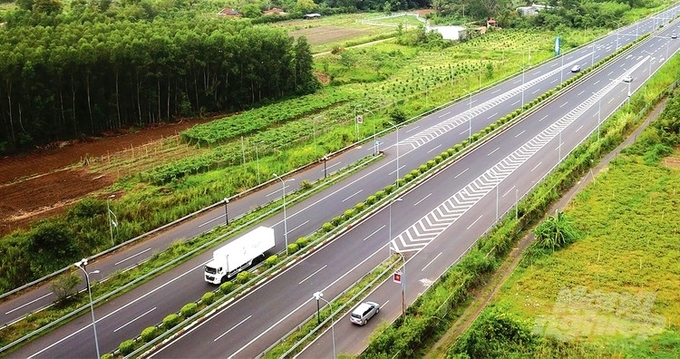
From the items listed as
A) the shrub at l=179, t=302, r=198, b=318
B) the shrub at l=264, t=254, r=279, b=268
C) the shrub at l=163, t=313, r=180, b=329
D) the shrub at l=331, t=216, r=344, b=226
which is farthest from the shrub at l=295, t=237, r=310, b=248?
the shrub at l=163, t=313, r=180, b=329

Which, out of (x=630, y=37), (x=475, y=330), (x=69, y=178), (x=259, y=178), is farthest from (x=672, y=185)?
(x=630, y=37)

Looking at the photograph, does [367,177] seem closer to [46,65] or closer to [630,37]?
[46,65]

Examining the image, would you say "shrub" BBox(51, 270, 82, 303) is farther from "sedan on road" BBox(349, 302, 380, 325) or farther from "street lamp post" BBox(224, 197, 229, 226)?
"sedan on road" BBox(349, 302, 380, 325)

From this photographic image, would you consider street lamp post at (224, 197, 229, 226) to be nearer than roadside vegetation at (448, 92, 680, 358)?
No

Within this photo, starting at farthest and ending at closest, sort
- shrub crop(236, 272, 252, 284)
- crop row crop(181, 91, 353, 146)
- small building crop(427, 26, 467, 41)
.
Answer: small building crop(427, 26, 467, 41), crop row crop(181, 91, 353, 146), shrub crop(236, 272, 252, 284)

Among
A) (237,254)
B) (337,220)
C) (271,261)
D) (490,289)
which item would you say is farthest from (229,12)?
(490,289)

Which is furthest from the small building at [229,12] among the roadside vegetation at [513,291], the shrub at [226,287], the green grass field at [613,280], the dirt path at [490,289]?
the shrub at [226,287]
